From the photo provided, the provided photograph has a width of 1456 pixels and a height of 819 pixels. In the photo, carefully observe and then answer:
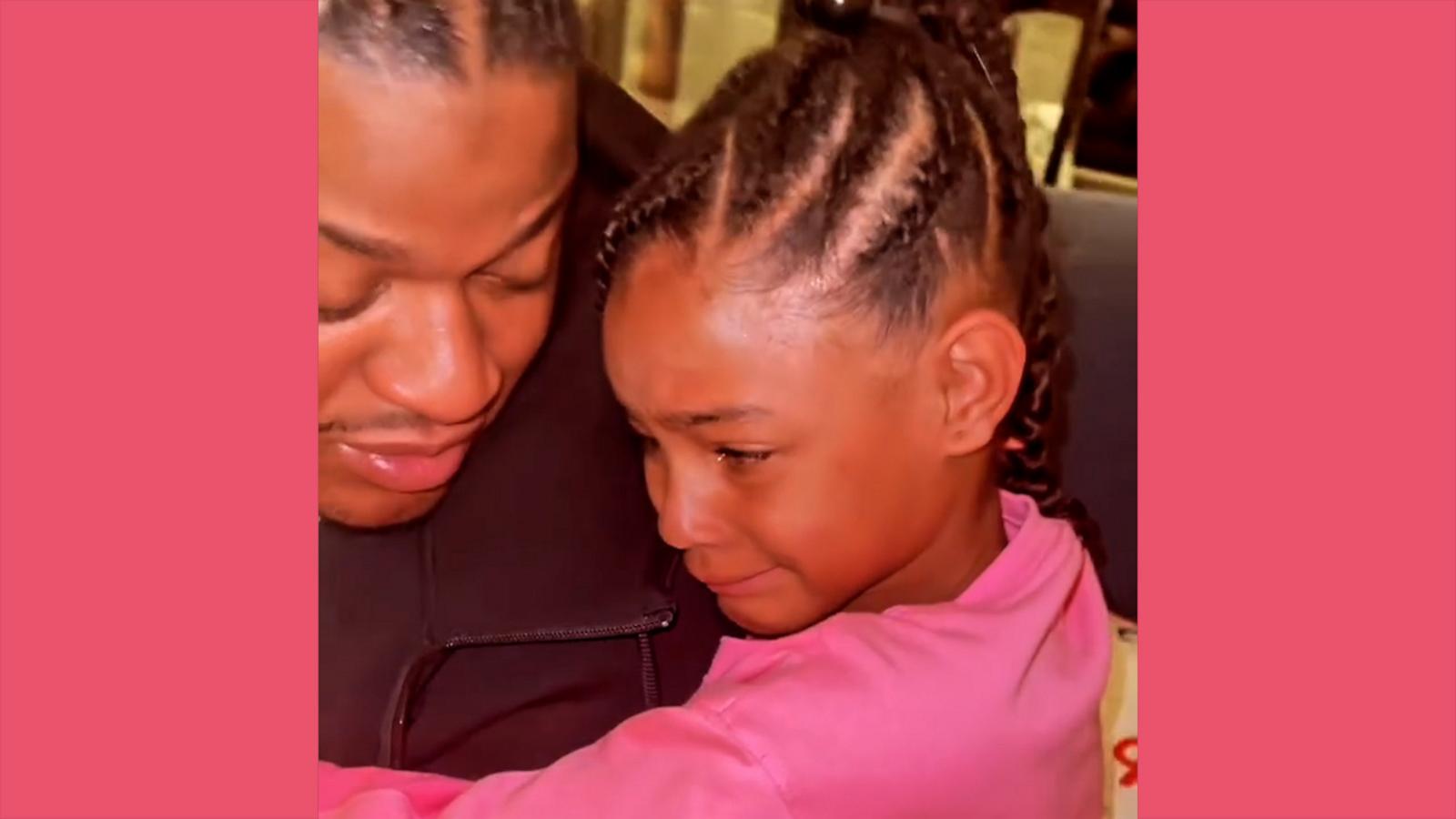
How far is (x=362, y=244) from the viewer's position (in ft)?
1.64

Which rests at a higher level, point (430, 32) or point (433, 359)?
point (430, 32)

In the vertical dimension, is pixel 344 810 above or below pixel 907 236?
below

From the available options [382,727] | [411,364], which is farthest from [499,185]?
[382,727]

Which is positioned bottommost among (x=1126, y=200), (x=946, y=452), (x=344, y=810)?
(x=344, y=810)

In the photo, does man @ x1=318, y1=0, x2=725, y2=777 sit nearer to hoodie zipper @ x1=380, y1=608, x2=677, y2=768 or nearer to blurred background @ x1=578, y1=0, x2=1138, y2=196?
hoodie zipper @ x1=380, y1=608, x2=677, y2=768

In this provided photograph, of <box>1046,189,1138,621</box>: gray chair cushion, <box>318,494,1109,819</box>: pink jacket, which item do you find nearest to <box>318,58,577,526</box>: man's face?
<box>318,494,1109,819</box>: pink jacket

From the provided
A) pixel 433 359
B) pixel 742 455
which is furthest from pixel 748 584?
pixel 433 359

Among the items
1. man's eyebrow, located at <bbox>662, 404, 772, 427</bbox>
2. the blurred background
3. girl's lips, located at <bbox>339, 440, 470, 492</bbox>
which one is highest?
the blurred background

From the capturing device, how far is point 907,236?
56 cm

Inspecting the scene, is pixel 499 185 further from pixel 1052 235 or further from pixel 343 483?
pixel 1052 235

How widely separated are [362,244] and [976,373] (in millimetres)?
252

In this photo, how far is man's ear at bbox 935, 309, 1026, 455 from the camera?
587mm

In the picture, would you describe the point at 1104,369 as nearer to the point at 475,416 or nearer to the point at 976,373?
the point at 976,373

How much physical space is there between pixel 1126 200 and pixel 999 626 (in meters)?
0.19
